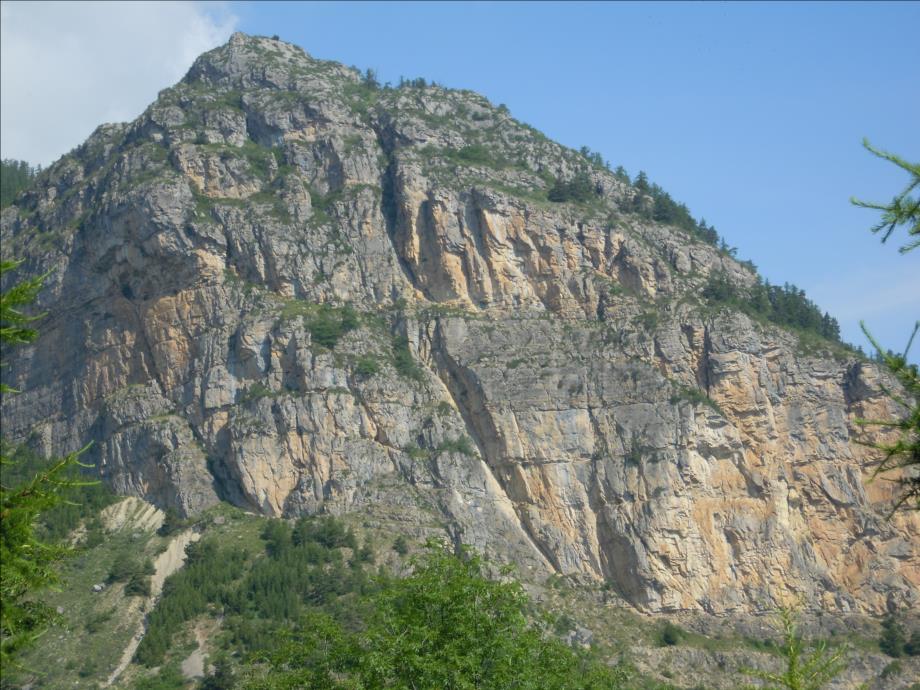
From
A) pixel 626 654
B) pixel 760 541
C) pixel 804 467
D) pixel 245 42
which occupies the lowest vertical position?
pixel 626 654

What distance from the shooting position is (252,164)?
13425 cm

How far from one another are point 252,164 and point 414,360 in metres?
32.2

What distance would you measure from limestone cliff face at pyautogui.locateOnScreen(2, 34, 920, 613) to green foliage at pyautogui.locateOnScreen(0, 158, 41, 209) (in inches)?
1275

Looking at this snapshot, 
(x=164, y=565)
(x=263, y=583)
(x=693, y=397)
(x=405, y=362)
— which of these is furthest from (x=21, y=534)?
(x=693, y=397)

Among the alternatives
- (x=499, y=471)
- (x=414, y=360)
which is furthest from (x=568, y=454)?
(x=414, y=360)

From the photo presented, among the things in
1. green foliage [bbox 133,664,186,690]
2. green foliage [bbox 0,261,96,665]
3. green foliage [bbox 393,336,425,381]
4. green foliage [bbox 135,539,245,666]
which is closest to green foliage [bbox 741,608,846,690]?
green foliage [bbox 0,261,96,665]

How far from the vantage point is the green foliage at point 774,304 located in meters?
127

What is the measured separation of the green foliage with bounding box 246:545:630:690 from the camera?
3612 cm

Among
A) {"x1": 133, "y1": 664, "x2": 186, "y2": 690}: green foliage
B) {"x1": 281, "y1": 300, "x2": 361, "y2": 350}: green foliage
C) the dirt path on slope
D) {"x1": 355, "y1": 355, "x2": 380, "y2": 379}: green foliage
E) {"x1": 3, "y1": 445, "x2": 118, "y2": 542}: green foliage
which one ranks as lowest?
{"x1": 133, "y1": 664, "x2": 186, "y2": 690}: green foliage

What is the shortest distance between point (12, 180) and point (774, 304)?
119731mm

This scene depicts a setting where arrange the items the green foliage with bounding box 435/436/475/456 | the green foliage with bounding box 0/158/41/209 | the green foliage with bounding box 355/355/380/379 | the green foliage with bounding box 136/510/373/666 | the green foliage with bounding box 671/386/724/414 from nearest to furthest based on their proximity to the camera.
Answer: the green foliage with bounding box 136/510/373/666
the green foliage with bounding box 435/436/475/456
the green foliage with bounding box 355/355/380/379
the green foliage with bounding box 671/386/724/414
the green foliage with bounding box 0/158/41/209

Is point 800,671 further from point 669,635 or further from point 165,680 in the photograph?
point 669,635

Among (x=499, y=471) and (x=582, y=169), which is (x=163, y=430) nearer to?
(x=499, y=471)

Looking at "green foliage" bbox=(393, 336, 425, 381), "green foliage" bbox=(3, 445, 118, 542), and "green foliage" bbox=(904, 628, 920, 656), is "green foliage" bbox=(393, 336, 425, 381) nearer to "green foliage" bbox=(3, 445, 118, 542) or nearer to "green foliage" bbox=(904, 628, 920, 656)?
"green foliage" bbox=(3, 445, 118, 542)
